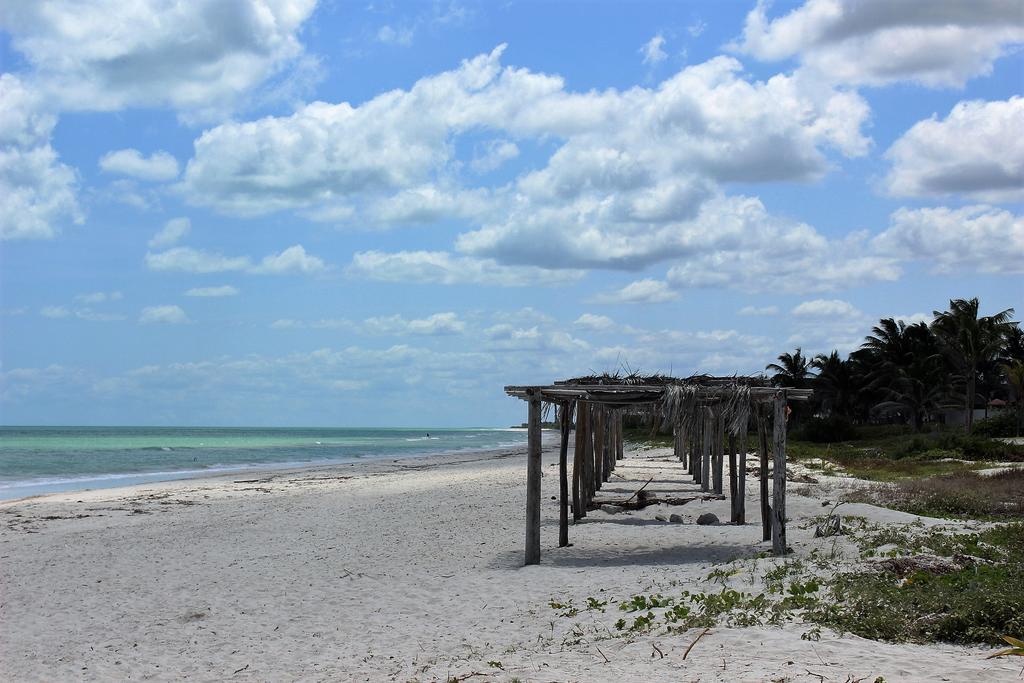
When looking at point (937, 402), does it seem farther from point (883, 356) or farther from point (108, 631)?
point (108, 631)

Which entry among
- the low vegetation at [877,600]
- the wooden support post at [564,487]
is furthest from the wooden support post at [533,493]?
the low vegetation at [877,600]

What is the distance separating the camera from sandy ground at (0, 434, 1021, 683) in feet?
22.7

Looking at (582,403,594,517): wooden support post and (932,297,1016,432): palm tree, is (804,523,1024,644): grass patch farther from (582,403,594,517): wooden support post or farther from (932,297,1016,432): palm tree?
(932,297,1016,432): palm tree

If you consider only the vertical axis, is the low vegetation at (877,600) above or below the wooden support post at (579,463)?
below

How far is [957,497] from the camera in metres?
15.5

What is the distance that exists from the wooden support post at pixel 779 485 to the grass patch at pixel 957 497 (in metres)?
4.05

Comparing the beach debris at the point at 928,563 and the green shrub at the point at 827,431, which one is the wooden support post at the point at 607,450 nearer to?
the beach debris at the point at 928,563

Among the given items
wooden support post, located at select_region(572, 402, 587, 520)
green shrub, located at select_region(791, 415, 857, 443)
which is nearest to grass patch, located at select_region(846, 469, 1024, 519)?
wooden support post, located at select_region(572, 402, 587, 520)

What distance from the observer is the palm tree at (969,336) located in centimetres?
4325

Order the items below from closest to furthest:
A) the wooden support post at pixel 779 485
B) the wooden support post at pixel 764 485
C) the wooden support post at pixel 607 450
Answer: the wooden support post at pixel 779 485 < the wooden support post at pixel 764 485 < the wooden support post at pixel 607 450

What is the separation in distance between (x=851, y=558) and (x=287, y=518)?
36.8 feet

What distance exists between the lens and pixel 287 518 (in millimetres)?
17844

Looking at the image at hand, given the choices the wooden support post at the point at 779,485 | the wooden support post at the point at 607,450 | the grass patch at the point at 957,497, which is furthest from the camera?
the wooden support post at the point at 607,450

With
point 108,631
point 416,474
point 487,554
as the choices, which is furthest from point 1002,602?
point 416,474
